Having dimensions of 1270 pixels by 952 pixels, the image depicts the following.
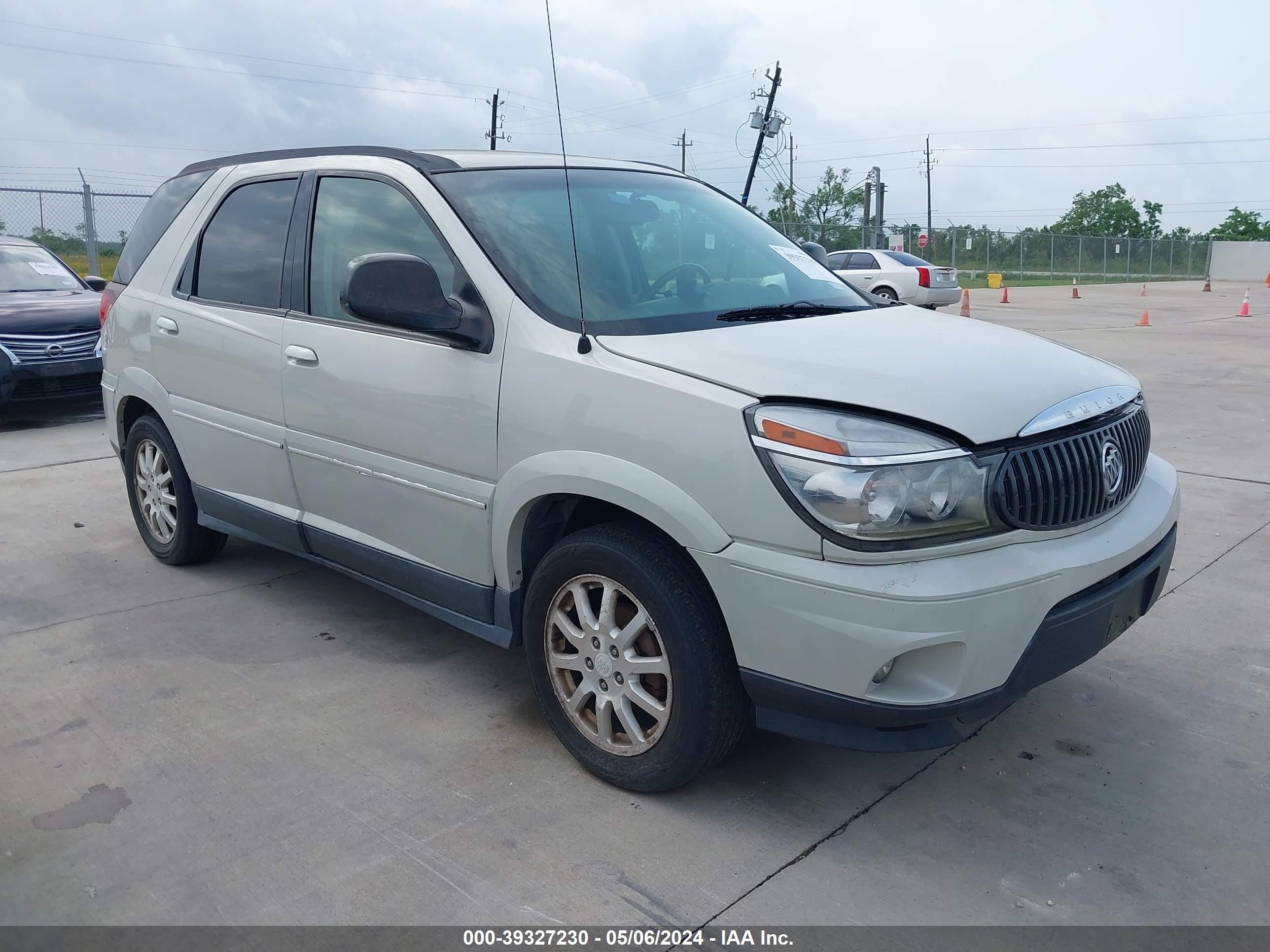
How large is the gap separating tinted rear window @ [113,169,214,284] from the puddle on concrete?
2792 mm

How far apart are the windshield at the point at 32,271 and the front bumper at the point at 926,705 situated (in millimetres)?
9658

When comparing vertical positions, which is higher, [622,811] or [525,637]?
[525,637]

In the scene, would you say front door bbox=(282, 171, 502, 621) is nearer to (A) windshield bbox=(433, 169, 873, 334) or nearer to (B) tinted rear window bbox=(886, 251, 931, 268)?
(A) windshield bbox=(433, 169, 873, 334)

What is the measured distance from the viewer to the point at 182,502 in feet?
16.1

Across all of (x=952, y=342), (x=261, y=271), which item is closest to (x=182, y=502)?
(x=261, y=271)

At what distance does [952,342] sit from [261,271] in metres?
2.68

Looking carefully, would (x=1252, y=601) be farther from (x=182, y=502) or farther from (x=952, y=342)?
(x=182, y=502)

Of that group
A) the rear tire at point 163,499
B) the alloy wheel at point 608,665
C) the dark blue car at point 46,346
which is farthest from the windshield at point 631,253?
the dark blue car at point 46,346

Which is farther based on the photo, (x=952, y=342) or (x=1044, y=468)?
(x=952, y=342)

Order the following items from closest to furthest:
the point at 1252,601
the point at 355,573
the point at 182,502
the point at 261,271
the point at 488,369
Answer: the point at 488,369 < the point at 355,573 < the point at 261,271 < the point at 1252,601 < the point at 182,502

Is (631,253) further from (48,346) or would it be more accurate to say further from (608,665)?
(48,346)

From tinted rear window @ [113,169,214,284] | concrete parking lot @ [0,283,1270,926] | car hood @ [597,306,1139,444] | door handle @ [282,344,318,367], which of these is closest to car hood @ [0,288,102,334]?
tinted rear window @ [113,169,214,284]

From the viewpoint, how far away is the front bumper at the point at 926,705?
260 centimetres

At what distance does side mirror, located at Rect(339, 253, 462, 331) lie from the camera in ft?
10.5
